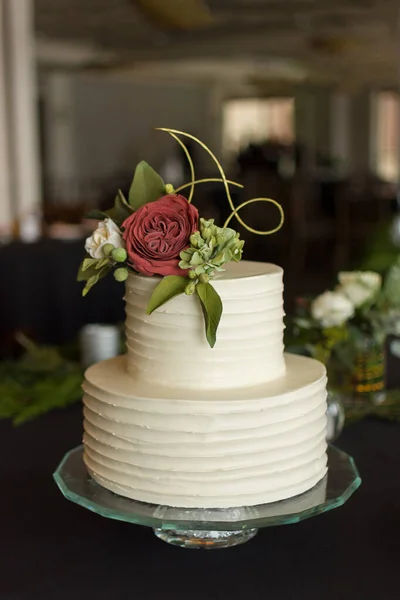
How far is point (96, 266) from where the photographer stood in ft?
3.05

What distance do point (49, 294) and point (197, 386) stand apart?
2.87 m

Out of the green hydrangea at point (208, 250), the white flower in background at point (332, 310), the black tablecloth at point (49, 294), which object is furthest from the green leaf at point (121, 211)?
the black tablecloth at point (49, 294)

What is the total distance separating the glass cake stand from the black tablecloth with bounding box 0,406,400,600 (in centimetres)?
2

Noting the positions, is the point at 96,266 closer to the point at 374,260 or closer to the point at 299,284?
the point at 374,260

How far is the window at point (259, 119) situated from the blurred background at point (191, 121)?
0.14 ft

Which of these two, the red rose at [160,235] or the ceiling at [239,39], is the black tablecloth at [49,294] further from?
the ceiling at [239,39]

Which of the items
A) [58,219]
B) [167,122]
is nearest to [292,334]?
[58,219]

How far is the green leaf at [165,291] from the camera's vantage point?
2.86 ft

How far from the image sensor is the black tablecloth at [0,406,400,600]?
0.87 metres

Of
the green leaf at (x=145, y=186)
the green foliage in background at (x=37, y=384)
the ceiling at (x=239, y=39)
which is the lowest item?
the green foliage in background at (x=37, y=384)

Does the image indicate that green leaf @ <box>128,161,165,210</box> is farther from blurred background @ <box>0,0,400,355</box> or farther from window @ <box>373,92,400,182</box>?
A: window @ <box>373,92,400,182</box>

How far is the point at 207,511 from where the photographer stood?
88cm

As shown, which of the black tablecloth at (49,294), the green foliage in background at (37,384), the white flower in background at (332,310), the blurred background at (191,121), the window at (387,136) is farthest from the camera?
the window at (387,136)

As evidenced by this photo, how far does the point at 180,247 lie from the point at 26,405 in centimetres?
76
